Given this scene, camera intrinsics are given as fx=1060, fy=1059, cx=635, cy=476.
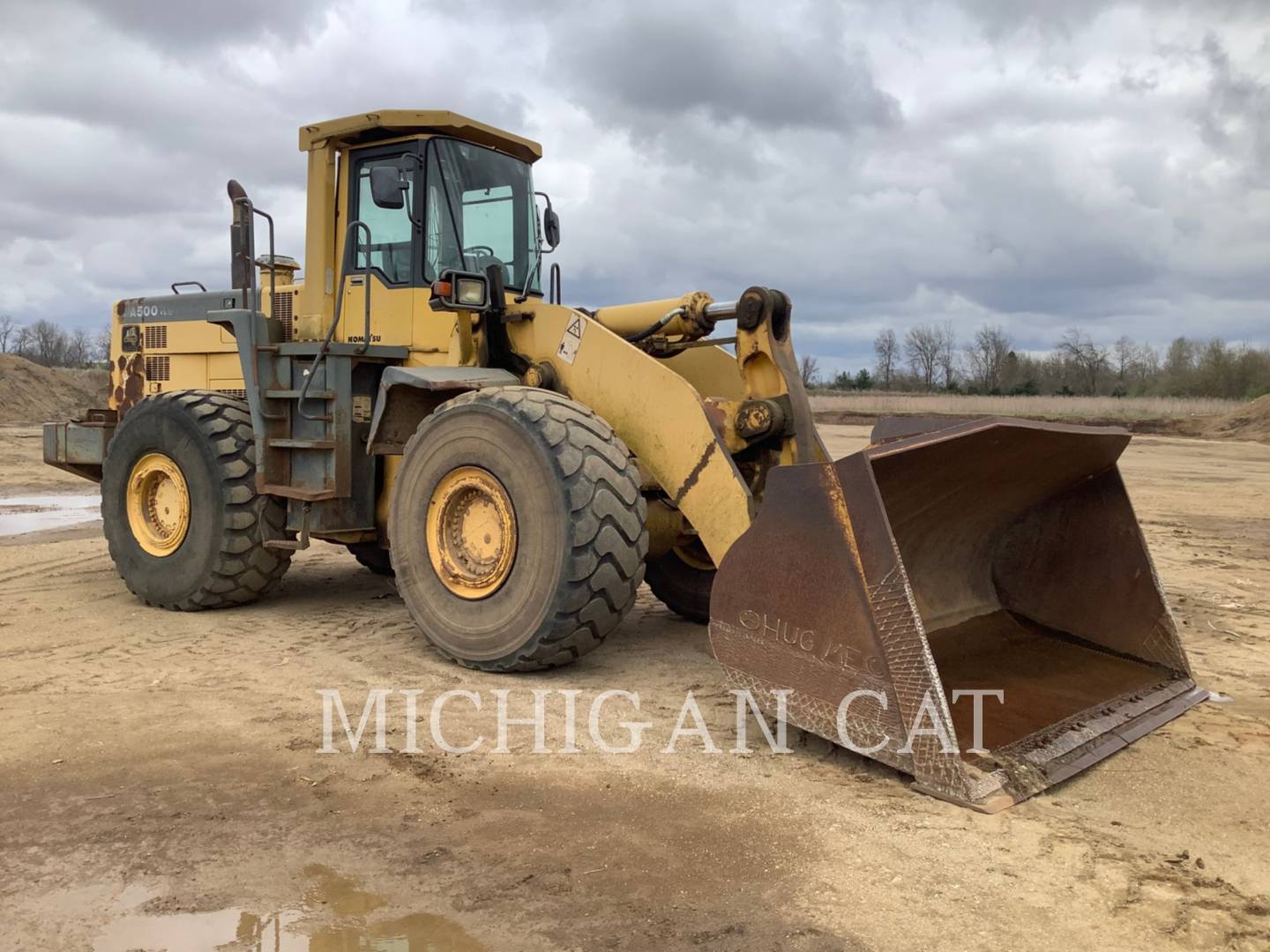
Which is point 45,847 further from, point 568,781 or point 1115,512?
point 1115,512

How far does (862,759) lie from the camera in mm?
3889

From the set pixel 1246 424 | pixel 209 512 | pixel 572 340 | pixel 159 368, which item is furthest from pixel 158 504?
pixel 1246 424

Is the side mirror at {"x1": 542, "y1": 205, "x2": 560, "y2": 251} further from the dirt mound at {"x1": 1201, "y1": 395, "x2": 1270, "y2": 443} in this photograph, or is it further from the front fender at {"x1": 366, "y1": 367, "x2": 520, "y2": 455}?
the dirt mound at {"x1": 1201, "y1": 395, "x2": 1270, "y2": 443}

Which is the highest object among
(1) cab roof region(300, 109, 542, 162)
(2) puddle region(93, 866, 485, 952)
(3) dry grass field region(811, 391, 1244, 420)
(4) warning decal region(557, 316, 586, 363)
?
(1) cab roof region(300, 109, 542, 162)

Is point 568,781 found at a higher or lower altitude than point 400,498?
lower

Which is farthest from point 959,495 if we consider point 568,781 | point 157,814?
point 157,814

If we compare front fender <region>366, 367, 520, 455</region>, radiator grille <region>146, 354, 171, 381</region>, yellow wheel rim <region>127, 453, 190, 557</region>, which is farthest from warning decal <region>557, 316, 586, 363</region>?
radiator grille <region>146, 354, 171, 381</region>

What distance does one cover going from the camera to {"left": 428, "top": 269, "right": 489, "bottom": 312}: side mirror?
5570 mm

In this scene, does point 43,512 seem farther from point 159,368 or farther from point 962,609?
point 962,609

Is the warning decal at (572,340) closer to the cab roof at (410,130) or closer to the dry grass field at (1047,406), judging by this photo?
the cab roof at (410,130)

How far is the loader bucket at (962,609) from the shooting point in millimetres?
3549

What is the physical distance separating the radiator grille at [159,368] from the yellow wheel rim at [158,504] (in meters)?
1.10

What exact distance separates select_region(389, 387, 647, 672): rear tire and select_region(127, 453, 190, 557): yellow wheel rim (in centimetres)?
207

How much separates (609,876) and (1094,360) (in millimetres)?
67471
